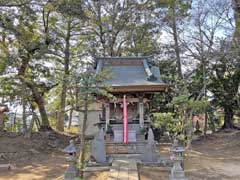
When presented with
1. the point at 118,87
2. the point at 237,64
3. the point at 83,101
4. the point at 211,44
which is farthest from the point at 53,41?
the point at 237,64

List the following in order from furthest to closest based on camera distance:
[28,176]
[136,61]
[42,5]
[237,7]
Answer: [237,7]
[136,61]
[42,5]
[28,176]

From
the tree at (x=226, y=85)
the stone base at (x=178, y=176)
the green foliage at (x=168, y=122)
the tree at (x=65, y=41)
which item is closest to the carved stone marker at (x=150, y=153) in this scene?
the green foliage at (x=168, y=122)

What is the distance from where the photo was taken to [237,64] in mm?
17344

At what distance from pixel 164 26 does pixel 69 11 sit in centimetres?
790

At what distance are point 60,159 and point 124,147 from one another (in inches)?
106

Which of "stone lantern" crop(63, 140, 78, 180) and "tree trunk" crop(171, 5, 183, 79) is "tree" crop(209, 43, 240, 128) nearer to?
"tree trunk" crop(171, 5, 183, 79)

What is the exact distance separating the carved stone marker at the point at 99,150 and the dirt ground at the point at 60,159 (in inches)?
43.9

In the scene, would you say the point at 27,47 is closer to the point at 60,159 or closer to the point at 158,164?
the point at 60,159

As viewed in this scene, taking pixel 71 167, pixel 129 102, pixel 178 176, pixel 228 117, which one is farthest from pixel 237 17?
pixel 71 167

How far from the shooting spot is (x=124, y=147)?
10484mm

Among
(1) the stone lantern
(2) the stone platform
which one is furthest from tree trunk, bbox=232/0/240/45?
(1) the stone lantern

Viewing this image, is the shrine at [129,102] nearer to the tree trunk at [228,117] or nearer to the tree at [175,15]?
the tree at [175,15]

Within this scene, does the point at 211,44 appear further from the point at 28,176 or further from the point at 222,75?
the point at 28,176

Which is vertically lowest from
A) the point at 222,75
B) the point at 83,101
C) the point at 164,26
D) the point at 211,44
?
the point at 83,101
